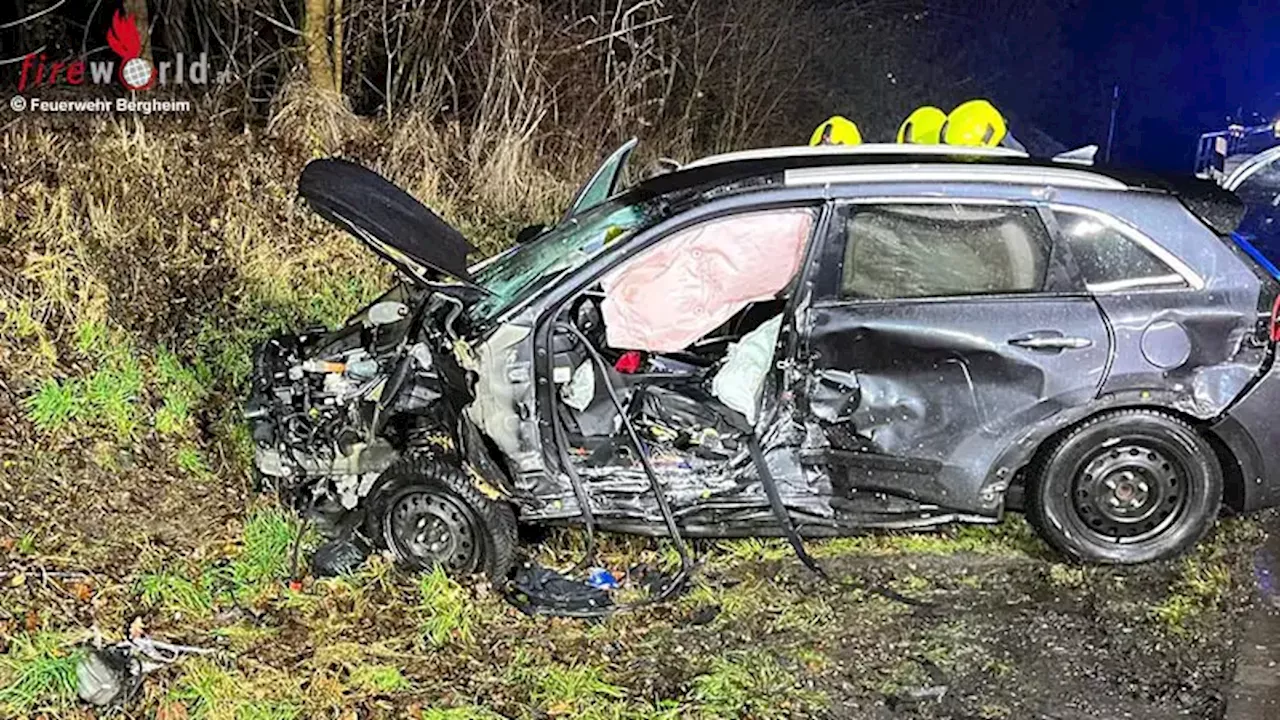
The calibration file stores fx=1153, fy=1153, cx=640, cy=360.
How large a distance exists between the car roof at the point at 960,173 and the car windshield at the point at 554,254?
206mm

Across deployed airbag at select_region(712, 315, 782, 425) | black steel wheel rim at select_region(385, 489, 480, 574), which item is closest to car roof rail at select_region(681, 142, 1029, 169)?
deployed airbag at select_region(712, 315, 782, 425)

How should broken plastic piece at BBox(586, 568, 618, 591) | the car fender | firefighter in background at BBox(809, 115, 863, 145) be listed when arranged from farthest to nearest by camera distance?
1. firefighter in background at BBox(809, 115, 863, 145)
2. broken plastic piece at BBox(586, 568, 618, 591)
3. the car fender

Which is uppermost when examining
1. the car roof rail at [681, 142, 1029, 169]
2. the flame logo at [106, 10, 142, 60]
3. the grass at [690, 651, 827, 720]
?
the flame logo at [106, 10, 142, 60]

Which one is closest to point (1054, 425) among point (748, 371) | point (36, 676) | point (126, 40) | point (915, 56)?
point (748, 371)

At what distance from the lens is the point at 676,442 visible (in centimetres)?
459

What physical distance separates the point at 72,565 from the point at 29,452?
1.18 m

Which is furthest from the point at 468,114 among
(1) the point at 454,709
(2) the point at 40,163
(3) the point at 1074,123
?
(3) the point at 1074,123

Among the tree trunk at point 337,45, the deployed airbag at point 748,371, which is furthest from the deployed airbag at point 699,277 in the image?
the tree trunk at point 337,45

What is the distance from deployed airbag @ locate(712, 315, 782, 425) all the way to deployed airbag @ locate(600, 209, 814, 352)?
14 cm

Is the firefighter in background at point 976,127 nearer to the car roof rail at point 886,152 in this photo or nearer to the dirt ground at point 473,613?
the car roof rail at point 886,152

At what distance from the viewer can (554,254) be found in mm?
4820

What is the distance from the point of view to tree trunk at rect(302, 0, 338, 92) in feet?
31.5

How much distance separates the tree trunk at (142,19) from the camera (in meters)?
9.88

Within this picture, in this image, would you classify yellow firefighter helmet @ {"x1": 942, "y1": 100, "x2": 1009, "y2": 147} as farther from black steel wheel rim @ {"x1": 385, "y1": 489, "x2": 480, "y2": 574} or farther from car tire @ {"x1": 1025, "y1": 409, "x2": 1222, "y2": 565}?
black steel wheel rim @ {"x1": 385, "y1": 489, "x2": 480, "y2": 574}
